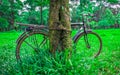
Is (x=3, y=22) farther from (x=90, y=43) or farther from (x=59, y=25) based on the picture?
(x=59, y=25)

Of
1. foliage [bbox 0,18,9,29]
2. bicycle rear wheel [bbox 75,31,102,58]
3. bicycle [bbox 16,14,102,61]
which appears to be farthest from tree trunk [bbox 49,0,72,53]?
foliage [bbox 0,18,9,29]

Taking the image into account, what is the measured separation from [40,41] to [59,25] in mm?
917

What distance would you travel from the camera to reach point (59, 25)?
12.6ft

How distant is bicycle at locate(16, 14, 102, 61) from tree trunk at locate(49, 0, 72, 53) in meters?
0.20

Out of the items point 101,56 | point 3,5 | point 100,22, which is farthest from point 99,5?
point 101,56

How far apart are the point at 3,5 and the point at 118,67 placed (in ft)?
94.2

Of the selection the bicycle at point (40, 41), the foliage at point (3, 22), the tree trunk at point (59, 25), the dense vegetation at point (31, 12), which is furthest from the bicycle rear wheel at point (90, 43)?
the foliage at point (3, 22)

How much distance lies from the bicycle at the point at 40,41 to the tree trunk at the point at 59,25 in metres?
0.20

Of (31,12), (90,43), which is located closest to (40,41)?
(90,43)

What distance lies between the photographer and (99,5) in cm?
3156

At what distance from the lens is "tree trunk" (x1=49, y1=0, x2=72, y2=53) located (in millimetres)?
3826

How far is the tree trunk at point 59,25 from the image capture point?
383 cm

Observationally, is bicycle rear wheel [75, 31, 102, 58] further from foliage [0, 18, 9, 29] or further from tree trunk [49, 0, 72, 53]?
foliage [0, 18, 9, 29]

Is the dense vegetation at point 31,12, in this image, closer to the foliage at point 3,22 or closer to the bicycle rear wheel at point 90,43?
the foliage at point 3,22
